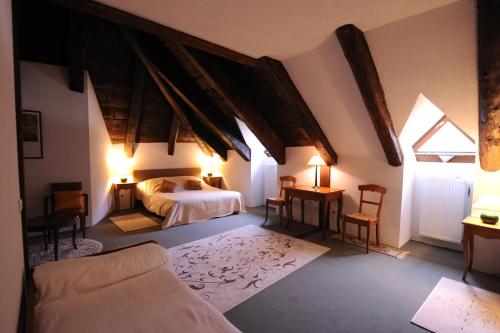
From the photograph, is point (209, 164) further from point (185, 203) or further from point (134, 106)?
point (134, 106)

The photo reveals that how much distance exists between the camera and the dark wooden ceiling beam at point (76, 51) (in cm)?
315

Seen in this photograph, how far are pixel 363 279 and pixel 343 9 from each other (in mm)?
2643

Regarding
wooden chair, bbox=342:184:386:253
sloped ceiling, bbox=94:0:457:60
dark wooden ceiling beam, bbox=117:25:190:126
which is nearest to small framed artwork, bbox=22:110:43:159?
dark wooden ceiling beam, bbox=117:25:190:126

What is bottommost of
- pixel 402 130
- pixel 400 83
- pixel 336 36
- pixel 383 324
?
pixel 383 324

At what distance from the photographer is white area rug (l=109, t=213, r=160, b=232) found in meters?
4.46

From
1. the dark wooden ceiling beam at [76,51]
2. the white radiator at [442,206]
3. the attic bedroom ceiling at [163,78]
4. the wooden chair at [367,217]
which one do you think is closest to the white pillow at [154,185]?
the attic bedroom ceiling at [163,78]

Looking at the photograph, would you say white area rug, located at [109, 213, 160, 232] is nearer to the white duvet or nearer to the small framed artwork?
the white duvet

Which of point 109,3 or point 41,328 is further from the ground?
point 109,3

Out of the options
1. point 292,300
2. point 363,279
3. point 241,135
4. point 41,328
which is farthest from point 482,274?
point 241,135

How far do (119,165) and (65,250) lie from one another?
2.70m

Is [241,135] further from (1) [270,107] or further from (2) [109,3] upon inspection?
(2) [109,3]

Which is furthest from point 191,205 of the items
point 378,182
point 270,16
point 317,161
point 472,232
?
point 472,232

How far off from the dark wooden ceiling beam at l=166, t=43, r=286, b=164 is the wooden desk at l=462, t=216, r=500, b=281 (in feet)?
9.89

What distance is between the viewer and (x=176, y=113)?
552 cm
